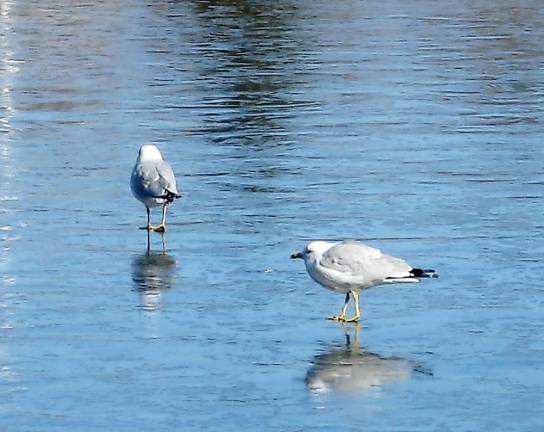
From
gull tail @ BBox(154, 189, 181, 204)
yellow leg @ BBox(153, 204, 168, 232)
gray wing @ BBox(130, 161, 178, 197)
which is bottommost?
yellow leg @ BBox(153, 204, 168, 232)

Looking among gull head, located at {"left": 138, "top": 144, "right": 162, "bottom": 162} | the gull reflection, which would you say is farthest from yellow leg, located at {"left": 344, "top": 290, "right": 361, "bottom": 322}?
gull head, located at {"left": 138, "top": 144, "right": 162, "bottom": 162}

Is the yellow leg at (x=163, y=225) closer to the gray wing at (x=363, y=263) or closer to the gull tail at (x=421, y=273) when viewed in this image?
the gray wing at (x=363, y=263)

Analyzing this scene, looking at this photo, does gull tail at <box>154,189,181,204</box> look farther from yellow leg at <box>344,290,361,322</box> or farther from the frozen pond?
yellow leg at <box>344,290,361,322</box>

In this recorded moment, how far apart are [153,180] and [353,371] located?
399 centimetres

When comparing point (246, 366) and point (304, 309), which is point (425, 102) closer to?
point (304, 309)

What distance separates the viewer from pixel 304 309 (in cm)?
1005

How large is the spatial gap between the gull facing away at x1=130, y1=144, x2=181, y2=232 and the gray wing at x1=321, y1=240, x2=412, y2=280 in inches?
112

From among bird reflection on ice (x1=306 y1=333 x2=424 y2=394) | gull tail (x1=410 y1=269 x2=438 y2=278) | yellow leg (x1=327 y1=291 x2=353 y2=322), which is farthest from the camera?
yellow leg (x1=327 y1=291 x2=353 y2=322)

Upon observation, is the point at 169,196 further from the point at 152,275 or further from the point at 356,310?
the point at 356,310


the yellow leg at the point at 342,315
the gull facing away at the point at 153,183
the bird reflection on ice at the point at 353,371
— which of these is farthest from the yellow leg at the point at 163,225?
the bird reflection on ice at the point at 353,371

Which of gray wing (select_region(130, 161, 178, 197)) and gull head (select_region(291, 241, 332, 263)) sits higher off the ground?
gull head (select_region(291, 241, 332, 263))

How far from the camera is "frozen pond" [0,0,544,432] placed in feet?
27.2

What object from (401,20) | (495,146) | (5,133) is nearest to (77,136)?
(5,133)

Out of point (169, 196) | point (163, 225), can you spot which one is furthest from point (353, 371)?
point (163, 225)
